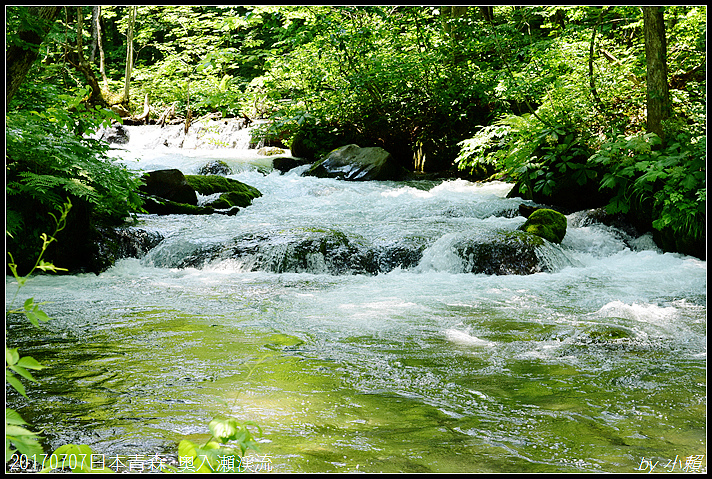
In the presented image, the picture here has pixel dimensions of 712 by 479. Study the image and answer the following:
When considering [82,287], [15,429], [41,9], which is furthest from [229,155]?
[15,429]

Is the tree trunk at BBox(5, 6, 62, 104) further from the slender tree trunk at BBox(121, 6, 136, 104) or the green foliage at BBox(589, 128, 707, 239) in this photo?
→ the slender tree trunk at BBox(121, 6, 136, 104)

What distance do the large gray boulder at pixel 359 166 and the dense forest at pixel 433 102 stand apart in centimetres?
124

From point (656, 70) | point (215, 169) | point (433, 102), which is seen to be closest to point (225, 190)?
point (215, 169)

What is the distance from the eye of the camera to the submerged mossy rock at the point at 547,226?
7590mm

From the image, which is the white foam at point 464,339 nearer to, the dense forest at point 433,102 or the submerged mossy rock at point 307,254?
the dense forest at point 433,102

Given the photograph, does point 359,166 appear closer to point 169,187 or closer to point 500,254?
point 169,187

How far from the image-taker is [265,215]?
9.41 meters

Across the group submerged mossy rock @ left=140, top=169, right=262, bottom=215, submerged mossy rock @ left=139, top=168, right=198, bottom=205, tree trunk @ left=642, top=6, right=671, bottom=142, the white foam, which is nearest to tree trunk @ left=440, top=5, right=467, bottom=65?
tree trunk @ left=642, top=6, right=671, bottom=142

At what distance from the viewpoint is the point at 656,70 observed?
8320mm

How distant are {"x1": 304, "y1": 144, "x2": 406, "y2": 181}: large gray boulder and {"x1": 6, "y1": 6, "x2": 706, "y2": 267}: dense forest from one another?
1.24 m

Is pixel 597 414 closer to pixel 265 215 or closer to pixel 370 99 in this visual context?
pixel 265 215

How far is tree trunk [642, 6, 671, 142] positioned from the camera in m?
8.23

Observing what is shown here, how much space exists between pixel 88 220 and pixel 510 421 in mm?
6076

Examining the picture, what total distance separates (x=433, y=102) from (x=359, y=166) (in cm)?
280
